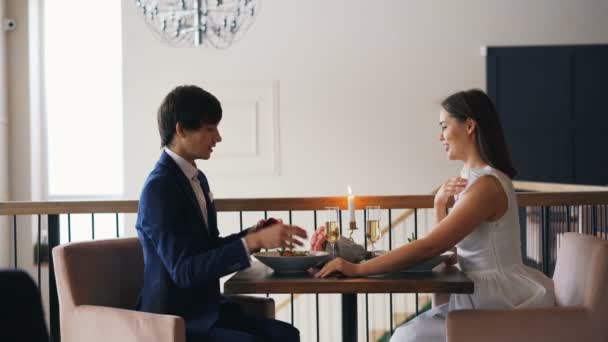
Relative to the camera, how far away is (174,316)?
217 cm

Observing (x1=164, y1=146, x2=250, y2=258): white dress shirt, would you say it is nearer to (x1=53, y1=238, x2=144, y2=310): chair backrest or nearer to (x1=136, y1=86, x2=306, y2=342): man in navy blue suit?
(x1=136, y1=86, x2=306, y2=342): man in navy blue suit

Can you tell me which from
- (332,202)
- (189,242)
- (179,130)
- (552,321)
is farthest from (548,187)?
(189,242)

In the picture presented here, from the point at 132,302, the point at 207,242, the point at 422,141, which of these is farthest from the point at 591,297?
the point at 422,141

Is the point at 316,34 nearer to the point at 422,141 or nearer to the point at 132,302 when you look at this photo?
the point at 422,141

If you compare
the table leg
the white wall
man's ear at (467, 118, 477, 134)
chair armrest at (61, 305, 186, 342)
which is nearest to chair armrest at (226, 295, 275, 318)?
the table leg

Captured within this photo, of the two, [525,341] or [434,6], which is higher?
[434,6]

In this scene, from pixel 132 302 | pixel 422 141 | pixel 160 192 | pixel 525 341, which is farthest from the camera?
pixel 422 141

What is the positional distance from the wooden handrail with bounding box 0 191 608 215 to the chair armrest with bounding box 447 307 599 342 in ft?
3.63

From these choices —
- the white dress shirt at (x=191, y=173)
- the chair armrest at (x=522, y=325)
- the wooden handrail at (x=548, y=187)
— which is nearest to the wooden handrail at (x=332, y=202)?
the white dress shirt at (x=191, y=173)

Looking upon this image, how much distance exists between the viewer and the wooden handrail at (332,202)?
128 inches

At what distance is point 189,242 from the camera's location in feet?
7.45

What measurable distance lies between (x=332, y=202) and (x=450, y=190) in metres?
0.73

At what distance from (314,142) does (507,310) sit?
7.05 metres

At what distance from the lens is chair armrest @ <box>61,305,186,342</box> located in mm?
2168
